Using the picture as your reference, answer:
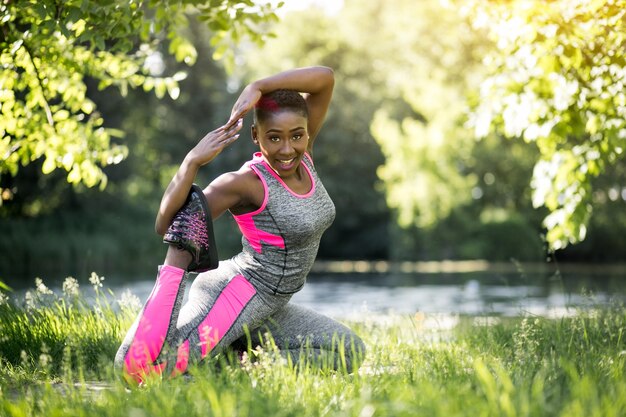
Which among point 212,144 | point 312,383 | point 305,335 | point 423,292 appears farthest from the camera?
point 423,292

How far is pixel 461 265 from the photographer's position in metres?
33.8

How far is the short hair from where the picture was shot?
430cm

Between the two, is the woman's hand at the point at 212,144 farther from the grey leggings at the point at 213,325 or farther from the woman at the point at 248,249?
the grey leggings at the point at 213,325

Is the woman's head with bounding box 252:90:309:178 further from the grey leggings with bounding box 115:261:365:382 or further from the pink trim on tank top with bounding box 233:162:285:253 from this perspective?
the grey leggings with bounding box 115:261:365:382

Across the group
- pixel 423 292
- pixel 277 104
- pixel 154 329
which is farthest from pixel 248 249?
pixel 423 292

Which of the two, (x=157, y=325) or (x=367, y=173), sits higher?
(x=367, y=173)

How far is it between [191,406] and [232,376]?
36 cm

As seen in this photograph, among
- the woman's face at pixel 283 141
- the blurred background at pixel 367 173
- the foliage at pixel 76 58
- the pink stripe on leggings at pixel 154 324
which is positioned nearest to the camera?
the pink stripe on leggings at pixel 154 324

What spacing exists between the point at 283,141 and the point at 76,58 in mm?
3181

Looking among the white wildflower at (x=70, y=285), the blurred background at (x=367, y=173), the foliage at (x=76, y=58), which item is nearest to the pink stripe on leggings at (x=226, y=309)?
the white wildflower at (x=70, y=285)

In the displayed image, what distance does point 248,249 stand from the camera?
4.38 m

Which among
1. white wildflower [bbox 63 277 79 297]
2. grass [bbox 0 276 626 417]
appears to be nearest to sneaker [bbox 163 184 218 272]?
grass [bbox 0 276 626 417]

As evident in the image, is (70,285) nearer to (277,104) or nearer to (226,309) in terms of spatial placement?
(226,309)

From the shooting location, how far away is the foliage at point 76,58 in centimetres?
520
